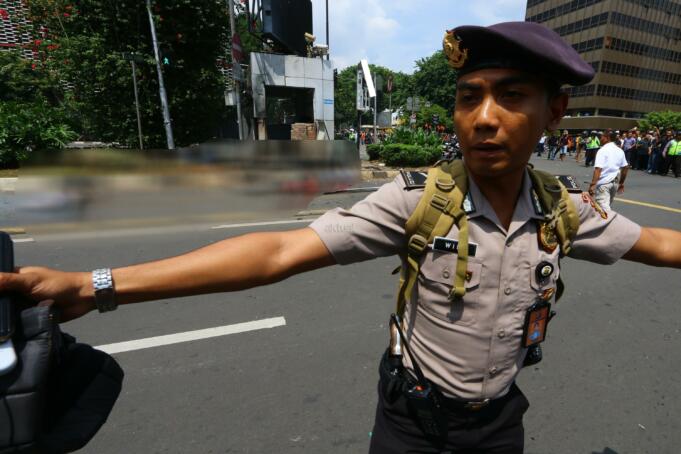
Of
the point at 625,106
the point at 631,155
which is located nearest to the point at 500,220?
the point at 631,155

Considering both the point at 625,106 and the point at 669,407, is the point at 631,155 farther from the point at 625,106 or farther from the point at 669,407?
the point at 625,106

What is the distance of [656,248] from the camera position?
1.34 meters

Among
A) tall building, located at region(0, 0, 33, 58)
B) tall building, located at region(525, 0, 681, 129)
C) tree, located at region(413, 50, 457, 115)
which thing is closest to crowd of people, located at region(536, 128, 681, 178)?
tall building, located at region(0, 0, 33, 58)

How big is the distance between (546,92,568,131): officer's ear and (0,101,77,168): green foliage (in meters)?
11.8

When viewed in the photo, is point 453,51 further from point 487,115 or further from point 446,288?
point 446,288

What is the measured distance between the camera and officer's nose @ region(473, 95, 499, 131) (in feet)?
3.24

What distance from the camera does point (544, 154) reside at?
1038 inches

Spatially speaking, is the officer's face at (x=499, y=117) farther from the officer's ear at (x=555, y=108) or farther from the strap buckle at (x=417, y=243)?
the strap buckle at (x=417, y=243)

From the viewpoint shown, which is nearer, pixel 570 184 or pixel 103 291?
pixel 103 291

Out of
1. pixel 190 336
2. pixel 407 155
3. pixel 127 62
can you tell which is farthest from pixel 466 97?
pixel 407 155

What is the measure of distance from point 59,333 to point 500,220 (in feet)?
3.89

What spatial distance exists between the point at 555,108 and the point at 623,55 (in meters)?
74.8

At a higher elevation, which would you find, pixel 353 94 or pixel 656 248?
pixel 353 94

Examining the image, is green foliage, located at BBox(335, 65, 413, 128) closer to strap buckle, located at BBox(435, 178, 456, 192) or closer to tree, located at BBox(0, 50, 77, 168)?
tree, located at BBox(0, 50, 77, 168)
